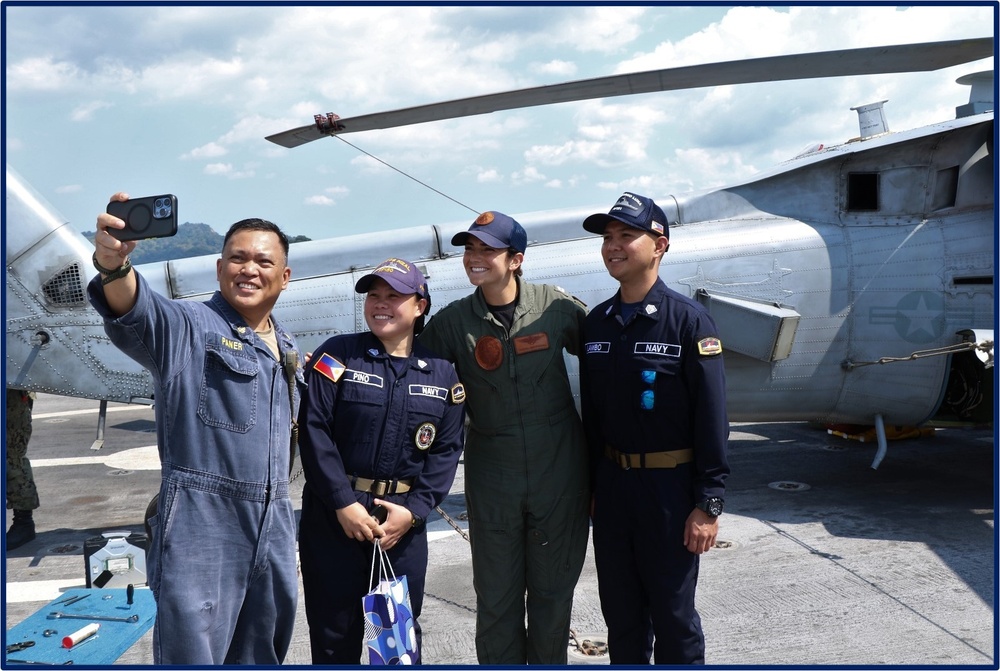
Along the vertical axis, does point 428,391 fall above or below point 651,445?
above

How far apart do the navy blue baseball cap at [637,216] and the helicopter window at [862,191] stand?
3.68 m

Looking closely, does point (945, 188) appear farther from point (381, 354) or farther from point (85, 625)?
point (85, 625)

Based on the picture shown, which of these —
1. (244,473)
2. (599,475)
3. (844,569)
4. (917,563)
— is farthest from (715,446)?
(917,563)

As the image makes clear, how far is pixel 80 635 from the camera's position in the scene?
321 cm

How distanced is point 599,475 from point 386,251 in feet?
10.8

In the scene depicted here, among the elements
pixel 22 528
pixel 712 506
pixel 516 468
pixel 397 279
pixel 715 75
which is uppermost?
pixel 715 75

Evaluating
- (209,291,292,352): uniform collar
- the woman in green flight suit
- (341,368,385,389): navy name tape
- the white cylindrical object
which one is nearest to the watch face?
the woman in green flight suit

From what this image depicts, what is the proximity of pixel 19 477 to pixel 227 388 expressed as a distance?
475 cm

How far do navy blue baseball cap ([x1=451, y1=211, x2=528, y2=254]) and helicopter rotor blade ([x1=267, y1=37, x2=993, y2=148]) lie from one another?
6.53 ft

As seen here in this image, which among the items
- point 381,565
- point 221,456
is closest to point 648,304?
point 381,565

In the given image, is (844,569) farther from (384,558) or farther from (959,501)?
(384,558)

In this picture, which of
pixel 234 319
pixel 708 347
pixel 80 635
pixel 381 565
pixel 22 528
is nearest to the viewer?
pixel 234 319

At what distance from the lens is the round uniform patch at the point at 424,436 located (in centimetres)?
299

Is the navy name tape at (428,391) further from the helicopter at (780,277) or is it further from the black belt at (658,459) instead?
the helicopter at (780,277)
